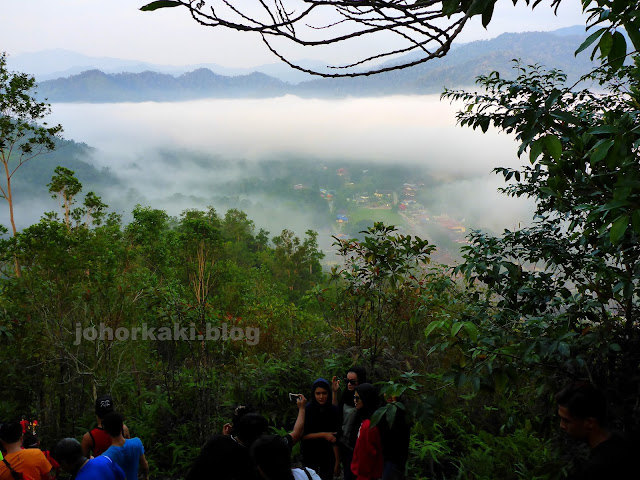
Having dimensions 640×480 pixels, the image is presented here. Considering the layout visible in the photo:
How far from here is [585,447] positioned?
1872 mm

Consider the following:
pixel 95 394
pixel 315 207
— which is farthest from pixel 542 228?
pixel 315 207

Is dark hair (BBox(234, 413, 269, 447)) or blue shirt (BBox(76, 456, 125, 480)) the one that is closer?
dark hair (BBox(234, 413, 269, 447))

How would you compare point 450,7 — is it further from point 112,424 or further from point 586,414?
point 112,424

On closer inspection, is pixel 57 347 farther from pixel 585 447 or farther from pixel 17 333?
pixel 585 447

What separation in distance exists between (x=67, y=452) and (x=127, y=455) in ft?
1.58

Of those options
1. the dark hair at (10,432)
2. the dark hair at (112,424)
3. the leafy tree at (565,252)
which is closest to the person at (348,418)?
the leafy tree at (565,252)

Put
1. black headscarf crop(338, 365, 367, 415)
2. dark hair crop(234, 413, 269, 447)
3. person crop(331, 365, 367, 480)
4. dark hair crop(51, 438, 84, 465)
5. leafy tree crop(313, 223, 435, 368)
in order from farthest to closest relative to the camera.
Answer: leafy tree crop(313, 223, 435, 368) → black headscarf crop(338, 365, 367, 415) → person crop(331, 365, 367, 480) → dark hair crop(51, 438, 84, 465) → dark hair crop(234, 413, 269, 447)

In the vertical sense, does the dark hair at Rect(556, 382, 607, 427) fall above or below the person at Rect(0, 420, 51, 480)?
above

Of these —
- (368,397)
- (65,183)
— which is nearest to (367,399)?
(368,397)

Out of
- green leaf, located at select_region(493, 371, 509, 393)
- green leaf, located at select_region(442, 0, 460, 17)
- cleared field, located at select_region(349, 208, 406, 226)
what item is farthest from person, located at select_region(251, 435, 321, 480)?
cleared field, located at select_region(349, 208, 406, 226)

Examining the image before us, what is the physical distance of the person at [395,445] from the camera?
2.69 m

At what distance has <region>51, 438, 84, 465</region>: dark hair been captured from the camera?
236cm

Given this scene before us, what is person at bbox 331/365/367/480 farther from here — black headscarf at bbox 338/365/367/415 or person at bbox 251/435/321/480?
person at bbox 251/435/321/480

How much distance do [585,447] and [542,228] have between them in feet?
7.20
